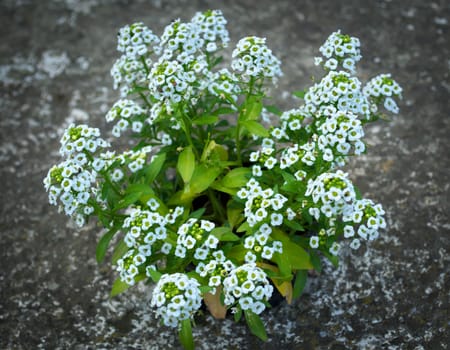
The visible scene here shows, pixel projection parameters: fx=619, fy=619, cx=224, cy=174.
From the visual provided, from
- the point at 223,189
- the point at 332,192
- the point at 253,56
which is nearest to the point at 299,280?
the point at 223,189

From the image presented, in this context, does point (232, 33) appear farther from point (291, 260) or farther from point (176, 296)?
point (176, 296)

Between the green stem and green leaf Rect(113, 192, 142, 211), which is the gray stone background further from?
green leaf Rect(113, 192, 142, 211)

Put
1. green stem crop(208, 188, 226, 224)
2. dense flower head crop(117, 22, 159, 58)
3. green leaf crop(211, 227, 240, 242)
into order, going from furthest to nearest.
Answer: green stem crop(208, 188, 226, 224) < dense flower head crop(117, 22, 159, 58) < green leaf crop(211, 227, 240, 242)

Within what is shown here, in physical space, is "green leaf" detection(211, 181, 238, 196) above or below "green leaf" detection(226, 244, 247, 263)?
above


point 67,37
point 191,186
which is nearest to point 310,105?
point 191,186

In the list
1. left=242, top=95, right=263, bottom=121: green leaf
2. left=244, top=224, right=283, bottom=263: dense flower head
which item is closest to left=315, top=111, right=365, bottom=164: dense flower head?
left=244, top=224, right=283, bottom=263: dense flower head

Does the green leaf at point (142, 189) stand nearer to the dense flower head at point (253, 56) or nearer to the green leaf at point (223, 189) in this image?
the green leaf at point (223, 189)
